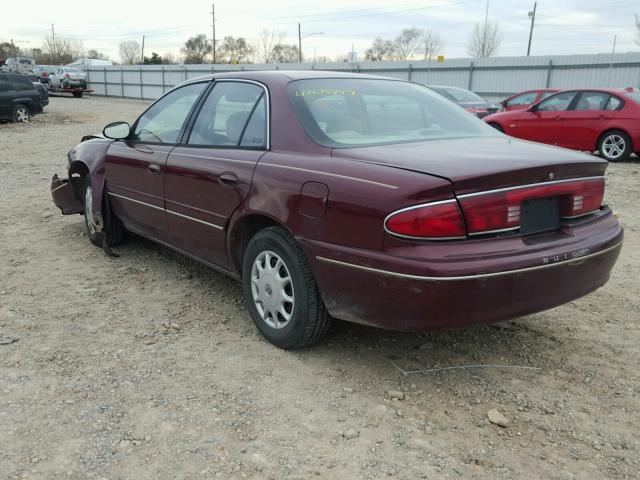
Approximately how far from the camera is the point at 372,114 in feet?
11.5

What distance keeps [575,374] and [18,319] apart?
11.0 ft

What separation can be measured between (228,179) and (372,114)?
93cm

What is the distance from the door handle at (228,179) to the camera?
345 cm

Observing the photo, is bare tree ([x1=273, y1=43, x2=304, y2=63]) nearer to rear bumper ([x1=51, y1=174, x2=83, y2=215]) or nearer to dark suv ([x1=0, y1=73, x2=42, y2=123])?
dark suv ([x1=0, y1=73, x2=42, y2=123])

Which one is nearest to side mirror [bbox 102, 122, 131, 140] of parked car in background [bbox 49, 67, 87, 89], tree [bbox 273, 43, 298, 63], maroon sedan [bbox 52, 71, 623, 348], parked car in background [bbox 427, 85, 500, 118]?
maroon sedan [bbox 52, 71, 623, 348]

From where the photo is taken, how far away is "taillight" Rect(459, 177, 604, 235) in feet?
8.61

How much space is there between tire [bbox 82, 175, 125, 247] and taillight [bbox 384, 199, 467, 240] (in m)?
3.28

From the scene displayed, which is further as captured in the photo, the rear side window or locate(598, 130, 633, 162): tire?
the rear side window

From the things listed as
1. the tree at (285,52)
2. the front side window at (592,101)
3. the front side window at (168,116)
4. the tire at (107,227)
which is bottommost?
the tire at (107,227)

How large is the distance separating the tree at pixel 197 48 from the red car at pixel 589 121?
71741 millimetres

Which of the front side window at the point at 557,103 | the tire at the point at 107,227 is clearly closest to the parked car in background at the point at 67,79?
the front side window at the point at 557,103

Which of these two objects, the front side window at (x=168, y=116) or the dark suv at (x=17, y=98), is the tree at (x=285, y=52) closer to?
the dark suv at (x=17, y=98)

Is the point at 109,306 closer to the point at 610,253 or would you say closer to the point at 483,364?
the point at 483,364


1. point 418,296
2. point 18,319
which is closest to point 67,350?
point 18,319
